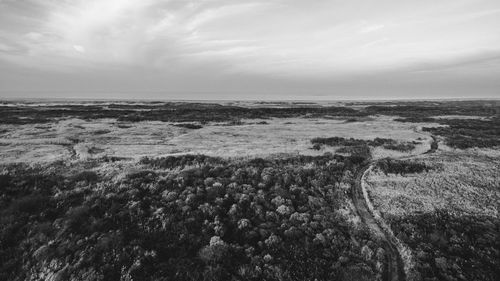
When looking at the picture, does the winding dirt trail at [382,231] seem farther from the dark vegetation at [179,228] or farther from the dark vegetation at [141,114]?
the dark vegetation at [141,114]

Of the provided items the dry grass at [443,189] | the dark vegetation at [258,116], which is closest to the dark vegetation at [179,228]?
the dry grass at [443,189]

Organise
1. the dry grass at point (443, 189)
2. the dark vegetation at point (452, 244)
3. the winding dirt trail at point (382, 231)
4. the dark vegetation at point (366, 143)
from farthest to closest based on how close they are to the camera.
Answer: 1. the dark vegetation at point (366, 143)
2. the dry grass at point (443, 189)
3. the winding dirt trail at point (382, 231)
4. the dark vegetation at point (452, 244)

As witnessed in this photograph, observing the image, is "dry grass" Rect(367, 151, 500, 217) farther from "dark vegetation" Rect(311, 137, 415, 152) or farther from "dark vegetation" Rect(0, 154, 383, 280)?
"dark vegetation" Rect(311, 137, 415, 152)

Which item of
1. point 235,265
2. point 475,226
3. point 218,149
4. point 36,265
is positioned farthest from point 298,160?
point 36,265

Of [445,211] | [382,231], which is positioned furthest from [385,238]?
[445,211]

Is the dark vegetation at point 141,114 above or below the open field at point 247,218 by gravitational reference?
above

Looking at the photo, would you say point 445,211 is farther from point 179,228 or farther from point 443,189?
point 179,228
